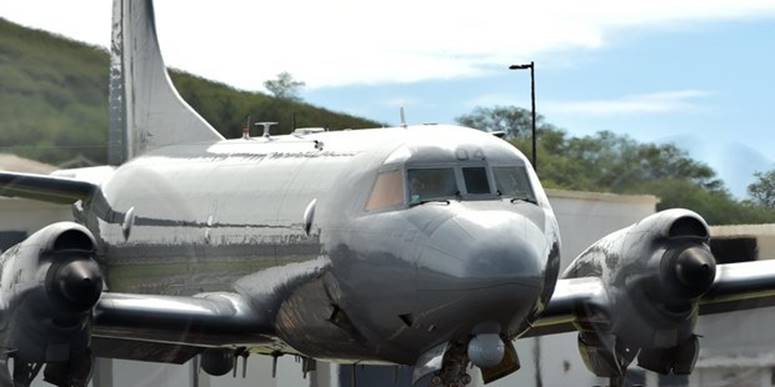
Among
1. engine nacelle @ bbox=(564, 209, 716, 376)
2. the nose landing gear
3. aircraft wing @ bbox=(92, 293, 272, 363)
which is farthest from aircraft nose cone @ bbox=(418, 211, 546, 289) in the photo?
aircraft wing @ bbox=(92, 293, 272, 363)

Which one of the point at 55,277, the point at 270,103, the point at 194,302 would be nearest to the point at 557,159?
the point at 270,103

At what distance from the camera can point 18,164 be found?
24.4 meters

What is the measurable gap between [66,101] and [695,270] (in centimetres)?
1008

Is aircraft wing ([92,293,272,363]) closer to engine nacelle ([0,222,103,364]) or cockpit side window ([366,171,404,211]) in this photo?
engine nacelle ([0,222,103,364])

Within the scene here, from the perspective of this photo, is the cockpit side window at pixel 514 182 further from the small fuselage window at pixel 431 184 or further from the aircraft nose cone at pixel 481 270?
the aircraft nose cone at pixel 481 270

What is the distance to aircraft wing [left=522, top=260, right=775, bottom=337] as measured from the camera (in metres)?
21.0

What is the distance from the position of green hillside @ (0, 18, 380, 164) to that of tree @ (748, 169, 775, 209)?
748 cm

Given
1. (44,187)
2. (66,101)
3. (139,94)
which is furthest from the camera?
(139,94)

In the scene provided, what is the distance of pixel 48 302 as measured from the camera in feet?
62.8

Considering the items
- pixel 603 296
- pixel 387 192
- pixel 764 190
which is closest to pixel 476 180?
pixel 387 192

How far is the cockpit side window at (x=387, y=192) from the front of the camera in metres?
18.0

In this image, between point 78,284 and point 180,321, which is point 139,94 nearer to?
point 180,321

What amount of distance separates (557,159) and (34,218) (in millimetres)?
8423

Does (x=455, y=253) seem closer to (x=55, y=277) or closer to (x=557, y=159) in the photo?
(x=55, y=277)
